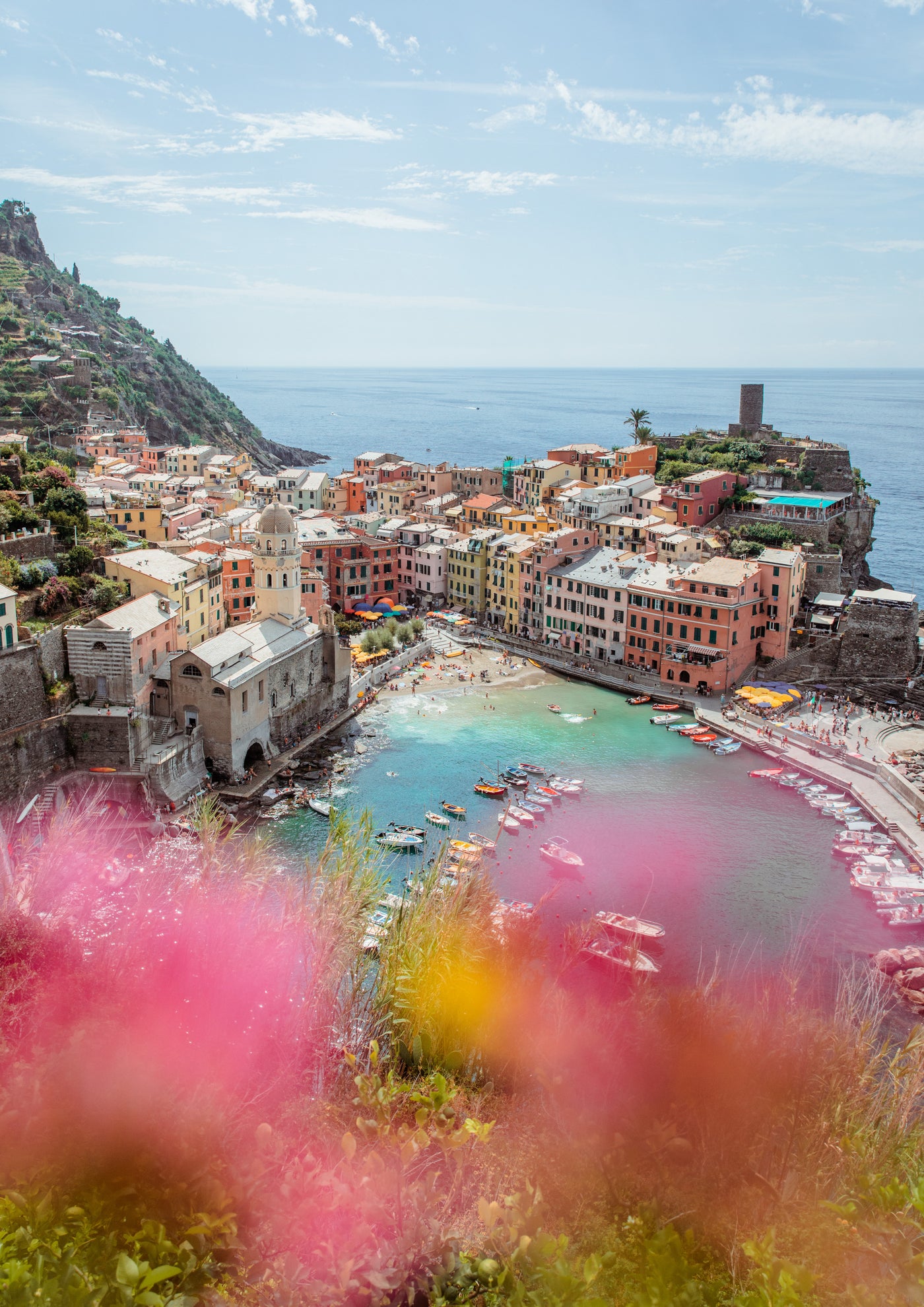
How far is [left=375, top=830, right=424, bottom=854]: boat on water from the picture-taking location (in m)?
27.8

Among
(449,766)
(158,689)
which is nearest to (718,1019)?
(449,766)

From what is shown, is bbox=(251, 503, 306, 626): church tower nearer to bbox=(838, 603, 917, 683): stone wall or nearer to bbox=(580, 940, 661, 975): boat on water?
bbox=(580, 940, 661, 975): boat on water

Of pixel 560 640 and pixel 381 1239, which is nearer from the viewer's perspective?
pixel 381 1239

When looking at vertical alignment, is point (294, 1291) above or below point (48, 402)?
below

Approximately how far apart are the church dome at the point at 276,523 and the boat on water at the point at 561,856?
16205mm

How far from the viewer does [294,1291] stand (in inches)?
362

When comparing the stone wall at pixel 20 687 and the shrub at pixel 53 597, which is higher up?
the shrub at pixel 53 597

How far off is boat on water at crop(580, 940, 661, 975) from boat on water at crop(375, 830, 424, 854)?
7.06 meters

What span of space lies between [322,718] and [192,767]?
7.94m

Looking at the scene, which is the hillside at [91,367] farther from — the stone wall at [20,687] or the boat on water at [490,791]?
the boat on water at [490,791]

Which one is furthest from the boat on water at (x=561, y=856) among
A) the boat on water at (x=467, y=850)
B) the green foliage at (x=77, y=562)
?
the green foliage at (x=77, y=562)

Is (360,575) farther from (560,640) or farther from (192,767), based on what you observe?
(192,767)

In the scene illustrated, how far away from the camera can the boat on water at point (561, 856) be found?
2744cm

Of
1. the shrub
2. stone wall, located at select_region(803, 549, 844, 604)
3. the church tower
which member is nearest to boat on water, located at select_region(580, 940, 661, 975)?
the church tower
